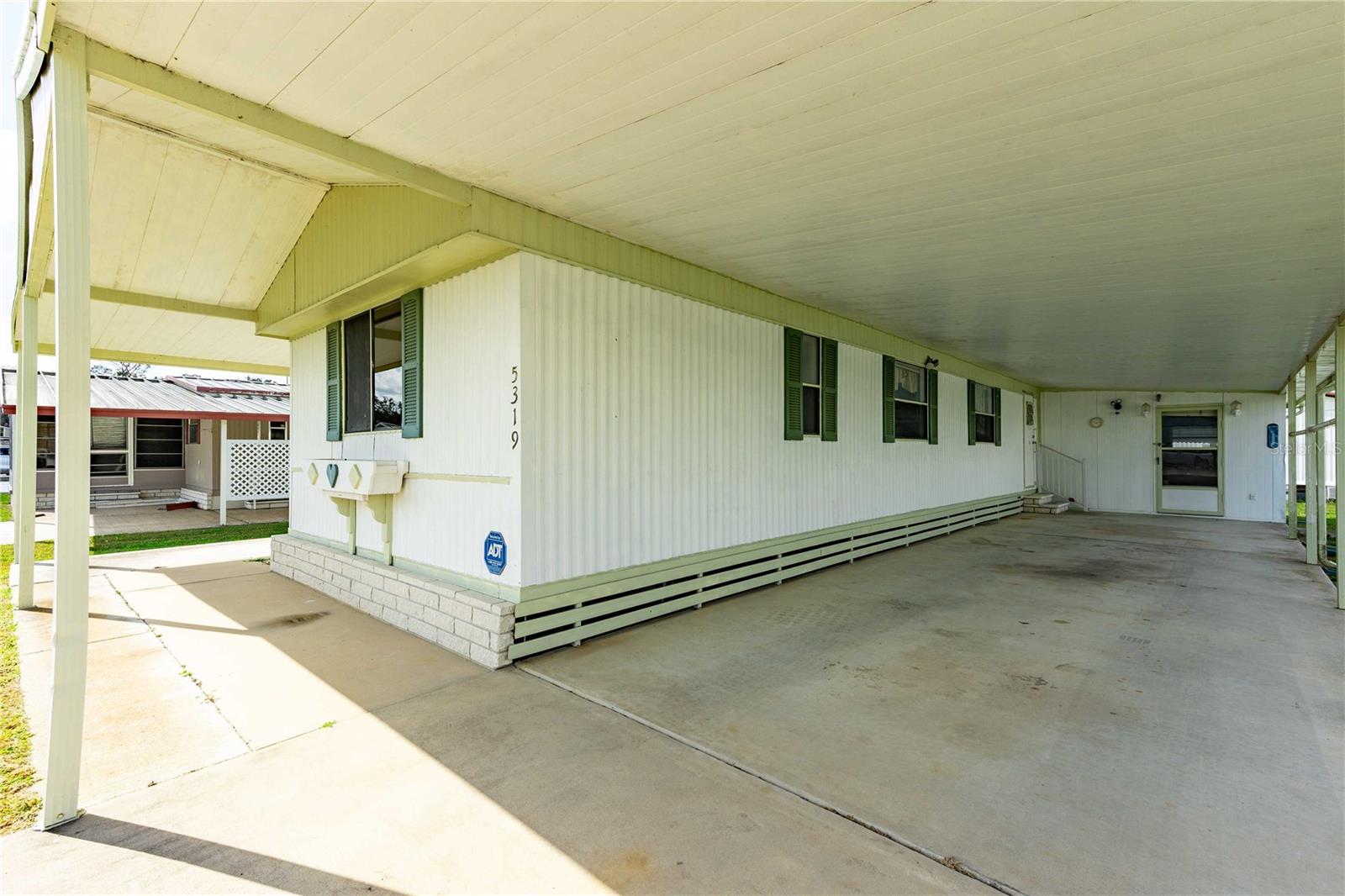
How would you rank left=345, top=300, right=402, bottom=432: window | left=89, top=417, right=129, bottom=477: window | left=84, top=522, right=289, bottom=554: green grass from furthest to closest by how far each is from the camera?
left=89, top=417, right=129, bottom=477: window, left=84, top=522, right=289, bottom=554: green grass, left=345, top=300, right=402, bottom=432: window

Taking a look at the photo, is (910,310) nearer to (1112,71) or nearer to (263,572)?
(1112,71)

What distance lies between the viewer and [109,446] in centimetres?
1313

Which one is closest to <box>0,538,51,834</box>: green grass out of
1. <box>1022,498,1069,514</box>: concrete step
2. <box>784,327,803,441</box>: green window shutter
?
<box>784,327,803,441</box>: green window shutter

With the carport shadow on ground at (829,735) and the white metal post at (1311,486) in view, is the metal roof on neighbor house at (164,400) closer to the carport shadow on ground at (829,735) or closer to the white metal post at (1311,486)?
the carport shadow on ground at (829,735)

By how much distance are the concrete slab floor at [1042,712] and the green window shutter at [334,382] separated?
332cm

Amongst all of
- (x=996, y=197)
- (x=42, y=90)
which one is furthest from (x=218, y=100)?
(x=996, y=197)

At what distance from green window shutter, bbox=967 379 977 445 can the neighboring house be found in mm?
12547

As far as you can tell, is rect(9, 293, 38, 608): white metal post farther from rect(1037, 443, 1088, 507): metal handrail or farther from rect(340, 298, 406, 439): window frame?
rect(1037, 443, 1088, 507): metal handrail

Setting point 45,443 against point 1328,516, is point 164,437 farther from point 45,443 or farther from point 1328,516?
point 1328,516

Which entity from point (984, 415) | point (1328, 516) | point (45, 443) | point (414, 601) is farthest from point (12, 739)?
point (1328, 516)

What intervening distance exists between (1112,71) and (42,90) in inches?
173

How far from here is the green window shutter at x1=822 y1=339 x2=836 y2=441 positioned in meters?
6.54

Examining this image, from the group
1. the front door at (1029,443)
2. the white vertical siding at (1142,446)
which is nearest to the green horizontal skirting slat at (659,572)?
the front door at (1029,443)

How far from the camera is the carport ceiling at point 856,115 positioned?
2150mm
